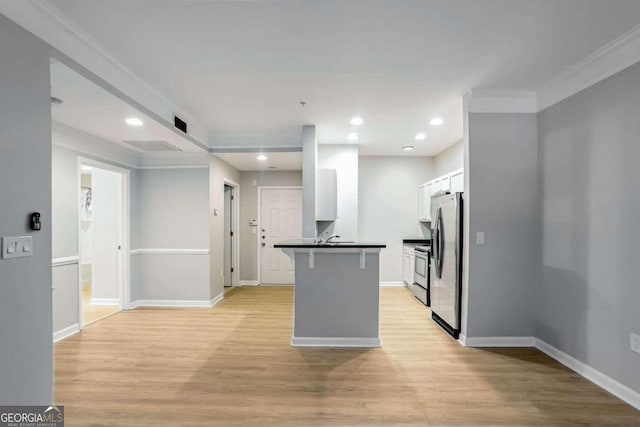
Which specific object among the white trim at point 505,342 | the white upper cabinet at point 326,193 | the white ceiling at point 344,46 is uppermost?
the white ceiling at point 344,46

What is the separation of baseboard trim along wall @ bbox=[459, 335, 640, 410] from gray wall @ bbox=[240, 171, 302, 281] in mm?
4254

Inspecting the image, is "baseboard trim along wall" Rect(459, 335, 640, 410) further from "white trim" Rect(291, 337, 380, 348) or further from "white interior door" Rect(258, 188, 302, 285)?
"white interior door" Rect(258, 188, 302, 285)

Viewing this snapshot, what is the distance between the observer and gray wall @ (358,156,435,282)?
20.1 feet

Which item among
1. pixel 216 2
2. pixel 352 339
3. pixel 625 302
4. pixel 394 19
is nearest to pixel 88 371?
pixel 352 339

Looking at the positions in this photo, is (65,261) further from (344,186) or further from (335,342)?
(344,186)

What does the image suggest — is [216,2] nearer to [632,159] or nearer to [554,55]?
[554,55]

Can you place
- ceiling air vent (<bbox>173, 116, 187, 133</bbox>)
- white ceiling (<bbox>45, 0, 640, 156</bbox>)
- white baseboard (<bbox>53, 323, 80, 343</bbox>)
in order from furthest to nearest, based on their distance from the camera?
ceiling air vent (<bbox>173, 116, 187, 133</bbox>), white baseboard (<bbox>53, 323, 80, 343</bbox>), white ceiling (<bbox>45, 0, 640, 156</bbox>)

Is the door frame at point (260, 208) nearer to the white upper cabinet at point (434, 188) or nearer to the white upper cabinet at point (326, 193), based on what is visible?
the white upper cabinet at point (326, 193)

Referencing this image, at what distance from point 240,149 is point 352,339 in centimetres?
326

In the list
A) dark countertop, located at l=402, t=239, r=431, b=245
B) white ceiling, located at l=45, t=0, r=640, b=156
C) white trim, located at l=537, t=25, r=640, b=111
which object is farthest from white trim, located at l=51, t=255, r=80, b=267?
white trim, located at l=537, t=25, r=640, b=111

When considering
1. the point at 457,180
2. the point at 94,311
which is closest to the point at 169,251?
the point at 94,311

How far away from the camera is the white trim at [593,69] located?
7.28ft

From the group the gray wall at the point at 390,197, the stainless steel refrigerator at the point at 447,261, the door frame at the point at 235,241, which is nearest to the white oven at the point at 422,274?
the stainless steel refrigerator at the point at 447,261

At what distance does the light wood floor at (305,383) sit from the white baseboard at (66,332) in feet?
0.39
